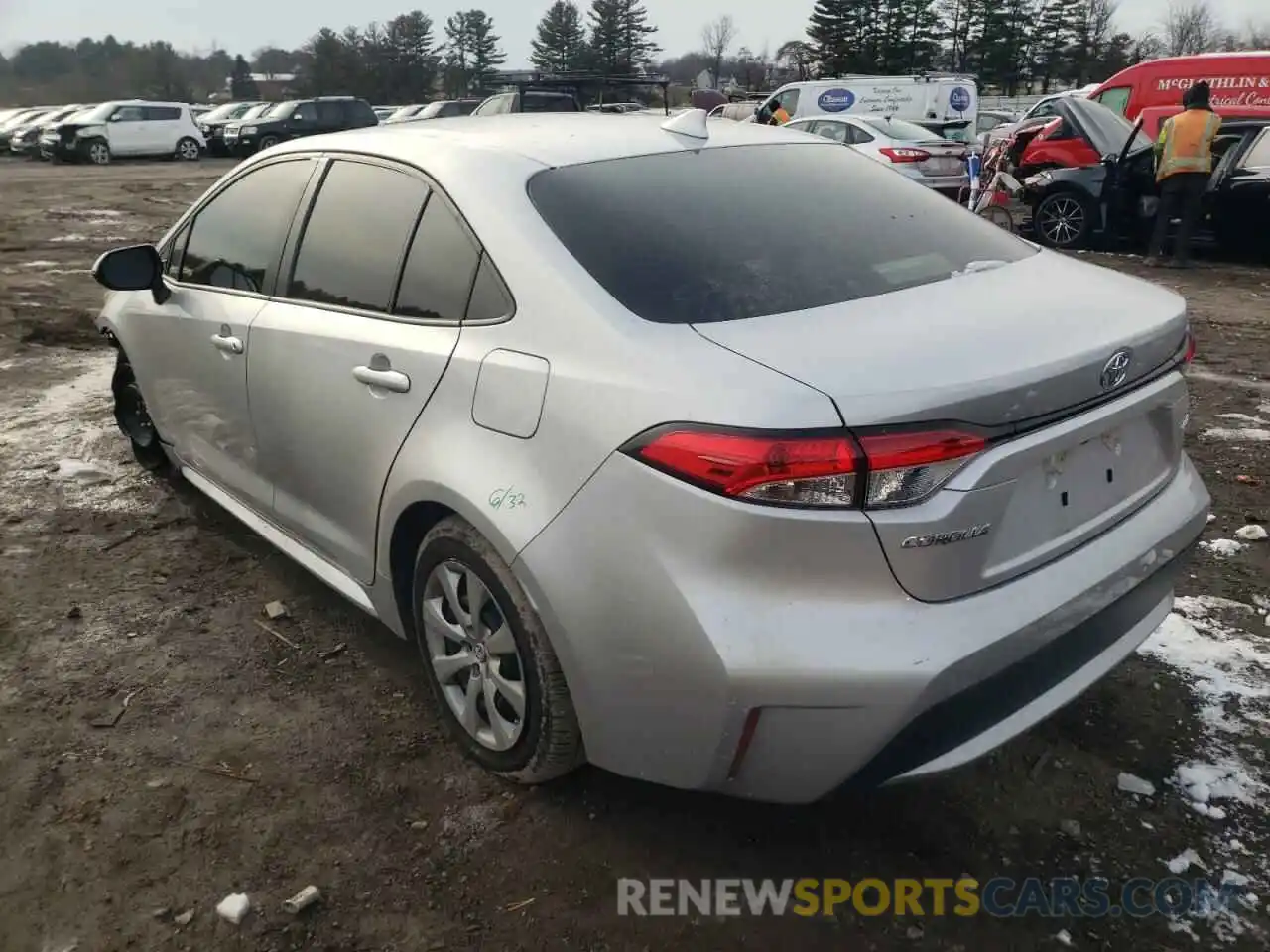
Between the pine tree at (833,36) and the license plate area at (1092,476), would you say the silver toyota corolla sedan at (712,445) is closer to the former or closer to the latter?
the license plate area at (1092,476)

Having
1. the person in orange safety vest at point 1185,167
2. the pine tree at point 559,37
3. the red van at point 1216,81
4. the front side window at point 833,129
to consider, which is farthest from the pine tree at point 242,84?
the person in orange safety vest at point 1185,167

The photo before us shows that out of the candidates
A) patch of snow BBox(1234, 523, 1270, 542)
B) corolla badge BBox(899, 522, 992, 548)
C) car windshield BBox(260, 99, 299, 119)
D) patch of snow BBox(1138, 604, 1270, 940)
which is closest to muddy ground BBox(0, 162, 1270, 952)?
patch of snow BBox(1138, 604, 1270, 940)

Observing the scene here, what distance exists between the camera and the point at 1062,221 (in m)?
11.9

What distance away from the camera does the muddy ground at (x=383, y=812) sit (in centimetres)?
228

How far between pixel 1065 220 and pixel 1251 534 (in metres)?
8.87

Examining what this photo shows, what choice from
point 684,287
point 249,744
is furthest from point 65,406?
point 684,287

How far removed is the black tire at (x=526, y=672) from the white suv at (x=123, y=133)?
102 ft

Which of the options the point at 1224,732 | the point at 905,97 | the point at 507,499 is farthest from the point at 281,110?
the point at 1224,732

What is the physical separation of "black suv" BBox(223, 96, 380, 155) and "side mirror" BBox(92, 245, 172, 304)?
26.9 metres

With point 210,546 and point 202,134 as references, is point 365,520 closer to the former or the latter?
point 210,546

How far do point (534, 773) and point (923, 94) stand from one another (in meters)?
28.1

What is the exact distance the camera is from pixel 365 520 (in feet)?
9.45

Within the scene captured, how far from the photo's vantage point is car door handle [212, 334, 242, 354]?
339 centimetres

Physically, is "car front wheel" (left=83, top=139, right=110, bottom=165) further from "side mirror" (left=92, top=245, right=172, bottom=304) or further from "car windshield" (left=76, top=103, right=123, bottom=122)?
"side mirror" (left=92, top=245, right=172, bottom=304)
